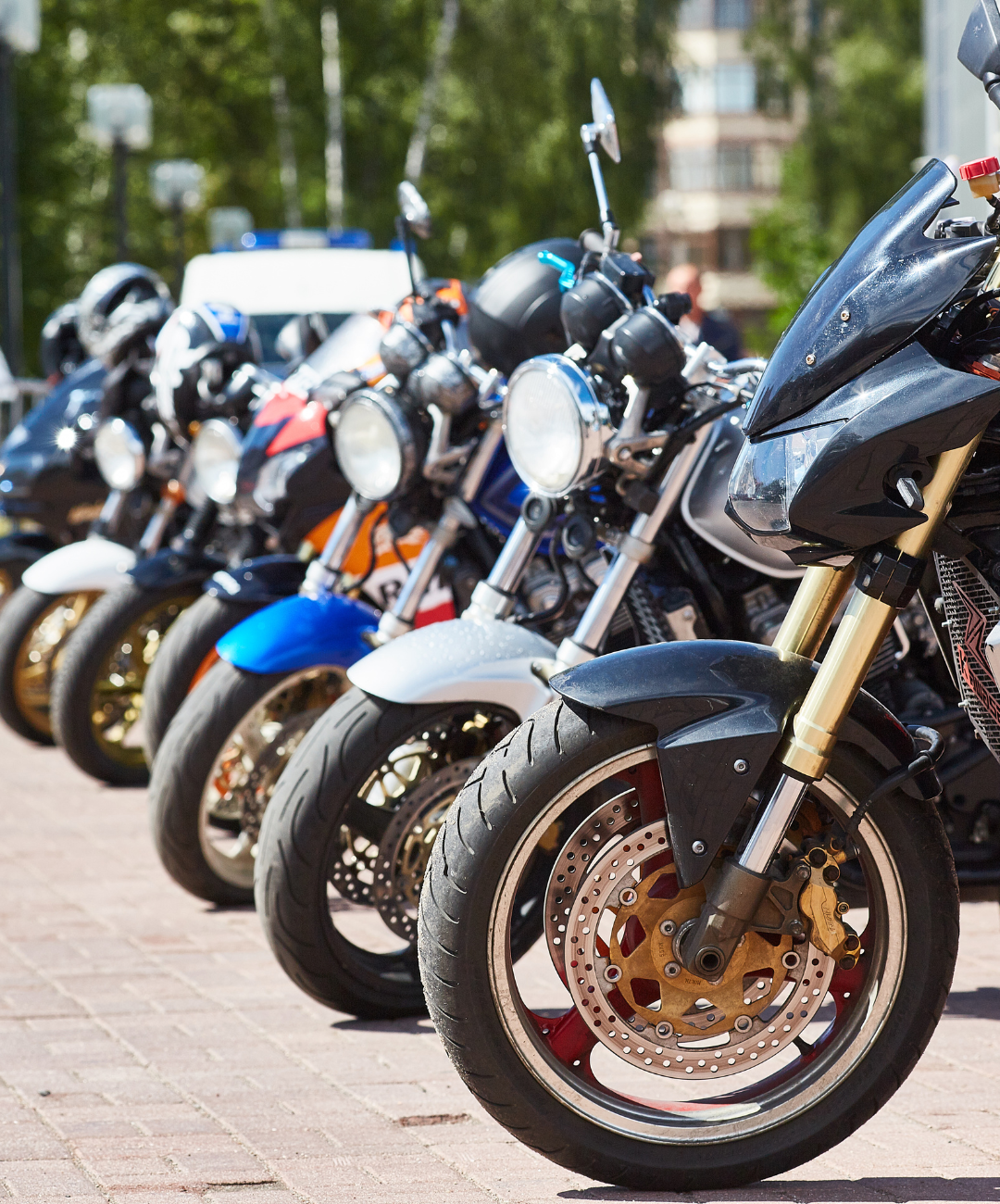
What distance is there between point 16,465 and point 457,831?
6327 mm

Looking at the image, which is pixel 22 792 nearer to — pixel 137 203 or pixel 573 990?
pixel 573 990

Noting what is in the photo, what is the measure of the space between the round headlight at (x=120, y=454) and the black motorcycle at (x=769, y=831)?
15.4ft

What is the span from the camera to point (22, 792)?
24.7 feet

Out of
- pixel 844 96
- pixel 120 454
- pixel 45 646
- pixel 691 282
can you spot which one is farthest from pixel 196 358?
pixel 844 96

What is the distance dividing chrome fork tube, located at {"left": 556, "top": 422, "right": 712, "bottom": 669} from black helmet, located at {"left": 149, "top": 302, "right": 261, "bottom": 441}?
302cm

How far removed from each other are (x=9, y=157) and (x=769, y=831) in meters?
13.2

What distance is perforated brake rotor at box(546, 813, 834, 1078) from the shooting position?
309 cm

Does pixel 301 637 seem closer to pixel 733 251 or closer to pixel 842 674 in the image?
pixel 842 674

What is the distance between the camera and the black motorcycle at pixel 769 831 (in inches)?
118

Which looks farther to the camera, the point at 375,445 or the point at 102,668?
the point at 102,668

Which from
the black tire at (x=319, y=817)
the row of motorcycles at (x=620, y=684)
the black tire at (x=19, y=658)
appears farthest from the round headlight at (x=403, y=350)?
the black tire at (x=19, y=658)

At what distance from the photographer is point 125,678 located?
23.4ft

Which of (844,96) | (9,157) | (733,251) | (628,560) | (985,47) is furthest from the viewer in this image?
(733,251)

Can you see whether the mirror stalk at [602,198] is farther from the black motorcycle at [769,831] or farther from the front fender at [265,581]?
the front fender at [265,581]
